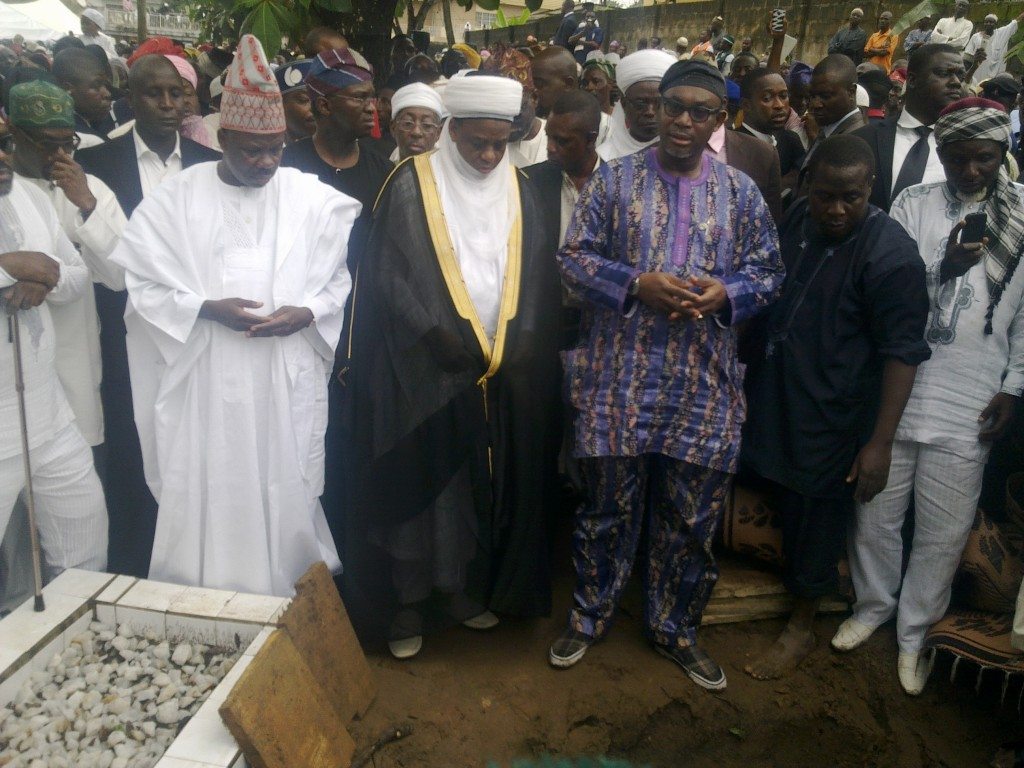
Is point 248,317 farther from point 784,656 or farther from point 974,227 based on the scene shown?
point 974,227

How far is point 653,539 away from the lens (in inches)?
127

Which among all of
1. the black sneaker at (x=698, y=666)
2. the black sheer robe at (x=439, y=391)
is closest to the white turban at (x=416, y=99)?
the black sheer robe at (x=439, y=391)

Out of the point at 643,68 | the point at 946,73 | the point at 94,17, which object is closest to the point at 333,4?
the point at 643,68

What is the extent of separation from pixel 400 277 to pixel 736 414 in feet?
4.49

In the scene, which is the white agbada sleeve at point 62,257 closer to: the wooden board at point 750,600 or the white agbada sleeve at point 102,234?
the white agbada sleeve at point 102,234

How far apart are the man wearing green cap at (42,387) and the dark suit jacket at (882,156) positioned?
337 centimetres

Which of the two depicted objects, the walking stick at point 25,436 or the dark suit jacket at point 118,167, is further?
the dark suit jacket at point 118,167

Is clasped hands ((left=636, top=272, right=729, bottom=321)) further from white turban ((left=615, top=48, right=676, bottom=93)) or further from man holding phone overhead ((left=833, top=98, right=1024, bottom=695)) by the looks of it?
white turban ((left=615, top=48, right=676, bottom=93))

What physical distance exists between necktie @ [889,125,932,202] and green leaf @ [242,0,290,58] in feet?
10.3

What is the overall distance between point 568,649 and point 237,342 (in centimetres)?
180

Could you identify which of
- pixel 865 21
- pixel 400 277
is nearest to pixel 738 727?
pixel 400 277

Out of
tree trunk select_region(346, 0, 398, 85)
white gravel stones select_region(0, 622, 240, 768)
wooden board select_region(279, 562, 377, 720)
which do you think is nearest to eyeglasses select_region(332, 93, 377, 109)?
wooden board select_region(279, 562, 377, 720)

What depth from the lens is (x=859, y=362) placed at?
3.03 metres

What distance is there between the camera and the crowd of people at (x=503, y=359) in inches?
112
